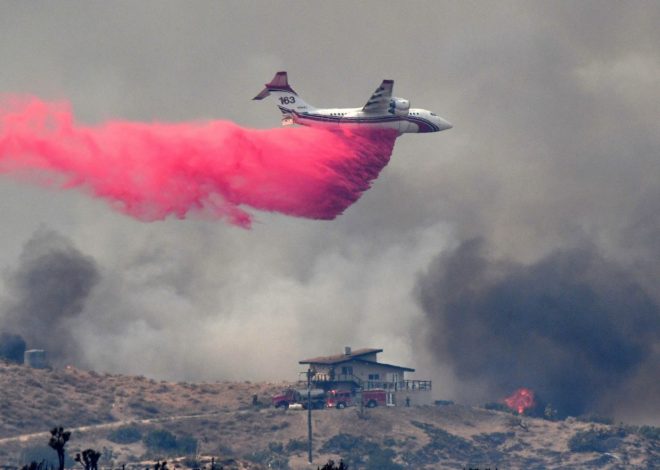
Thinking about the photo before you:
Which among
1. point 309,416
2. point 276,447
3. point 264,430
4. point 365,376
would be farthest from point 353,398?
point 276,447

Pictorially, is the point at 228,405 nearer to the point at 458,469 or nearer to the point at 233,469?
the point at 458,469

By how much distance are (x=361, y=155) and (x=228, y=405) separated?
5191cm

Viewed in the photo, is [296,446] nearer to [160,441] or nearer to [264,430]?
[264,430]

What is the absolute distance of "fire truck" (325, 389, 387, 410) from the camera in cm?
18212

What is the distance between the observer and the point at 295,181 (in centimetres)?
14575

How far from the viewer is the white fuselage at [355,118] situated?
476 ft

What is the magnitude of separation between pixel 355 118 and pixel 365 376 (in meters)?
54.0

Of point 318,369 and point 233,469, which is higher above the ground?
point 318,369

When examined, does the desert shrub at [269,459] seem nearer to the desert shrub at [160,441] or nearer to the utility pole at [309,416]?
the utility pole at [309,416]

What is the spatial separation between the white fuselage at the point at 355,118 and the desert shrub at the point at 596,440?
52.8 meters

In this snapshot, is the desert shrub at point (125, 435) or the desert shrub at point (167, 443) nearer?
the desert shrub at point (167, 443)

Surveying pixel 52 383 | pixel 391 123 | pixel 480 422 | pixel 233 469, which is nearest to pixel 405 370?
pixel 480 422

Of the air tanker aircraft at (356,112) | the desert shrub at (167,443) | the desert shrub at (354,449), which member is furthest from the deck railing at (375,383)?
the air tanker aircraft at (356,112)

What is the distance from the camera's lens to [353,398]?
7303 inches
